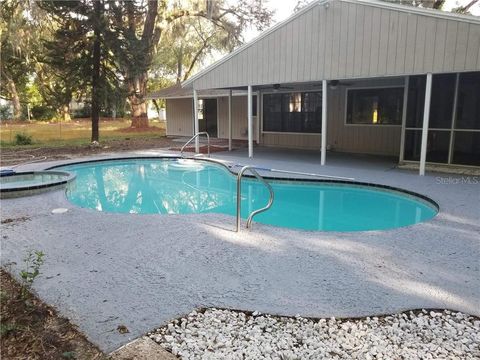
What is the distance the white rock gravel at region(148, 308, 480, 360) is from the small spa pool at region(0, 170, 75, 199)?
579 centimetres

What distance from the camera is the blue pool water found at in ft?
21.5

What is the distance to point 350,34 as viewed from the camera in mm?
8859

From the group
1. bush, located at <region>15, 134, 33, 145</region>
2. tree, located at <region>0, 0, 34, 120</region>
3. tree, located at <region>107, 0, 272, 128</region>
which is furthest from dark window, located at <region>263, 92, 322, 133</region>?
tree, located at <region>0, 0, 34, 120</region>

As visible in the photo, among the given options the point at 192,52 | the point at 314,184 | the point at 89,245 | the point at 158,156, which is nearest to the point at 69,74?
the point at 158,156

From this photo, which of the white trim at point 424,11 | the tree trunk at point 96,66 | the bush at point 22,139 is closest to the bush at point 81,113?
the bush at point 22,139

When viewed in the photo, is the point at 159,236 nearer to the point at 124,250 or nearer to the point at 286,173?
the point at 124,250

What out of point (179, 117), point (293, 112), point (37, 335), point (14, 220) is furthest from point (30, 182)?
point (179, 117)

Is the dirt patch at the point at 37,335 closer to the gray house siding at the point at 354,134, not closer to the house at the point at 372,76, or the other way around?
the house at the point at 372,76

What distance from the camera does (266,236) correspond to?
4711mm

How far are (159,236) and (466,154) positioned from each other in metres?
7.99

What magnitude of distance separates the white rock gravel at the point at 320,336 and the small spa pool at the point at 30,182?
5787 millimetres

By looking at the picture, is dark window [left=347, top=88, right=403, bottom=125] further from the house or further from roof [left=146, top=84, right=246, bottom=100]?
roof [left=146, top=84, right=246, bottom=100]

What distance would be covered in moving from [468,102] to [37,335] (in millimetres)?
9665

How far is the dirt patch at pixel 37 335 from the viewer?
231 centimetres
